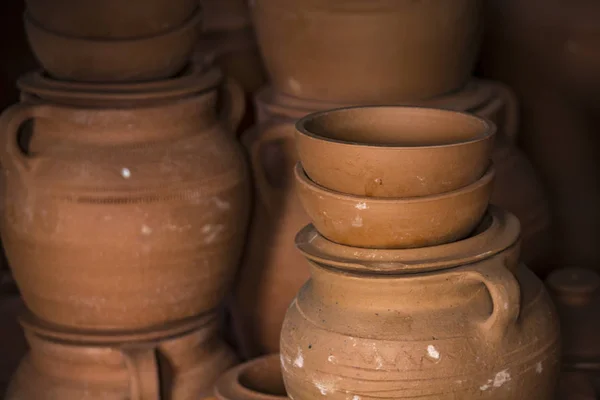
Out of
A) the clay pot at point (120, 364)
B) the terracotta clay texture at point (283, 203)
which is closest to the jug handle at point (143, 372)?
the clay pot at point (120, 364)

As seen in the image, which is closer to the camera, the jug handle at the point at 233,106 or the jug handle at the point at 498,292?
the jug handle at the point at 498,292

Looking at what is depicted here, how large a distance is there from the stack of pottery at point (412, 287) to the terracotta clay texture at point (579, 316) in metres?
0.48

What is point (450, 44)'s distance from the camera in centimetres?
215

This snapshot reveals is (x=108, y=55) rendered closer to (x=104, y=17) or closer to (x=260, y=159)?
(x=104, y=17)

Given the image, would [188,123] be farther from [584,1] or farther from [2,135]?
[584,1]

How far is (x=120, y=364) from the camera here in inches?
80.7

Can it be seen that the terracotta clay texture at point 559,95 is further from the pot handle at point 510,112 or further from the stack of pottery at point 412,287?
the stack of pottery at point 412,287

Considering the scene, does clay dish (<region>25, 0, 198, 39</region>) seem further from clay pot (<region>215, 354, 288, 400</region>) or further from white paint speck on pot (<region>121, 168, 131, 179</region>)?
clay pot (<region>215, 354, 288, 400</region>)

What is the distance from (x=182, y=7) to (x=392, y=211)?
2.39ft

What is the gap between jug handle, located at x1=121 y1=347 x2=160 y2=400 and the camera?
200cm

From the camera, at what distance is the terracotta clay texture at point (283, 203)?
2180 mm

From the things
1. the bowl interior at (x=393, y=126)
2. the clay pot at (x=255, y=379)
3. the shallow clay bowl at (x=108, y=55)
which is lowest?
the clay pot at (x=255, y=379)

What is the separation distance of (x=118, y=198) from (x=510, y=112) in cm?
89

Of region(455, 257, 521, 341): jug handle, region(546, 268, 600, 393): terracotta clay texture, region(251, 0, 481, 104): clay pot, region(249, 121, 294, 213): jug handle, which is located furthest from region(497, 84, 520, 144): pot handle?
region(455, 257, 521, 341): jug handle
